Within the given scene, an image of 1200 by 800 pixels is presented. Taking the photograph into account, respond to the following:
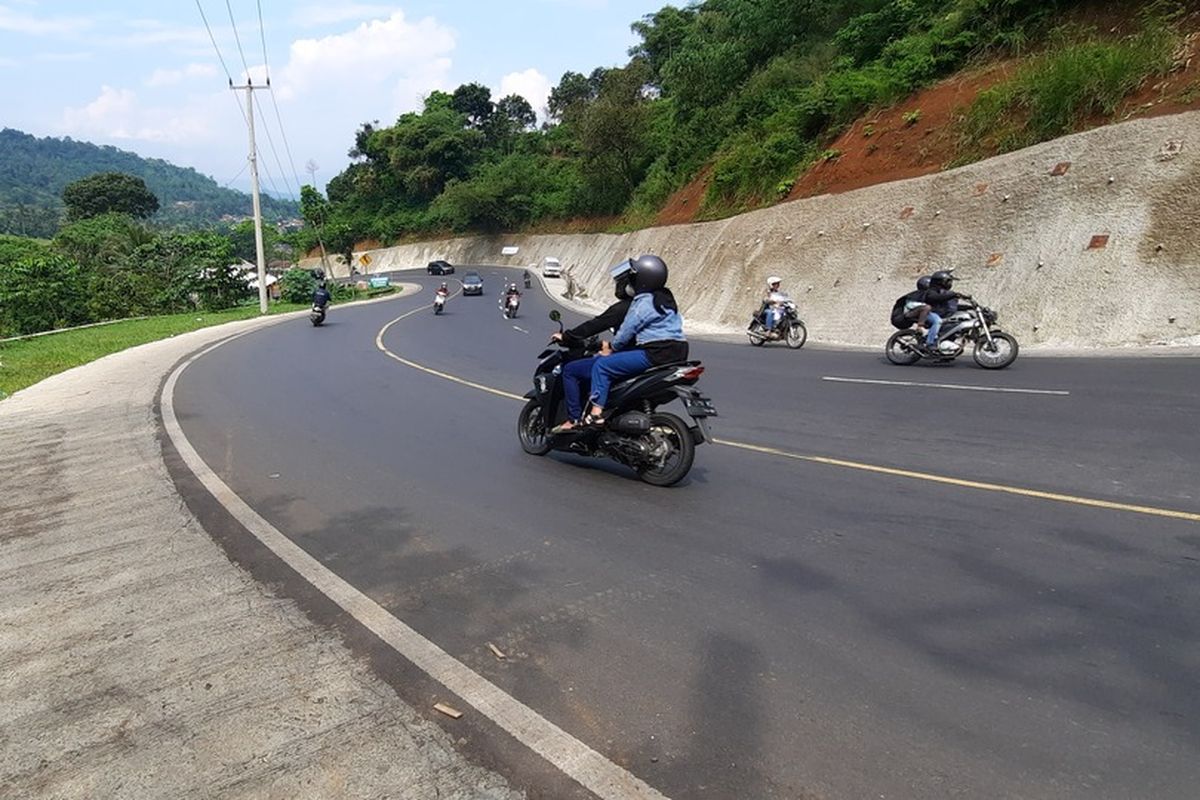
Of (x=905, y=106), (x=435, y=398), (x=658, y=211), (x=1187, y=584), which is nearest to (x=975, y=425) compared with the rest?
(x=1187, y=584)

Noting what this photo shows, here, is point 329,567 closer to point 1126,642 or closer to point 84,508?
point 84,508

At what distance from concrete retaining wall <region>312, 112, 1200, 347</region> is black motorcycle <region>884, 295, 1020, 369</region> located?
12.6 feet

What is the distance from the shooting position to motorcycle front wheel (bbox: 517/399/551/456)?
7.62 meters

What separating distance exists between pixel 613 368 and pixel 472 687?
3.60m

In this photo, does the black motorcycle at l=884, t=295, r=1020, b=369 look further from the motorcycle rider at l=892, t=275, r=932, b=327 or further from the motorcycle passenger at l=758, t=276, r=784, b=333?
the motorcycle passenger at l=758, t=276, r=784, b=333

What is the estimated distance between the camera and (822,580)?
431 centimetres

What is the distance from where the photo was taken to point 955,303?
1305cm

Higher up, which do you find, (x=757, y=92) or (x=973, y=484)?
(x=757, y=92)

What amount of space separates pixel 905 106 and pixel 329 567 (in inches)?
987

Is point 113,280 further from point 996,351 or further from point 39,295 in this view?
point 996,351

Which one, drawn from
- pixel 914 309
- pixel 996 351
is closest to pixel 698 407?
pixel 996 351

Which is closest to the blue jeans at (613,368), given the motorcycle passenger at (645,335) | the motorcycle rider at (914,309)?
the motorcycle passenger at (645,335)

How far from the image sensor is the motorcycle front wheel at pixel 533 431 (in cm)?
762

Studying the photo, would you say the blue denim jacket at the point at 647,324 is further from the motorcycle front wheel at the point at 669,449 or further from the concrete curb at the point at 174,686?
the concrete curb at the point at 174,686
